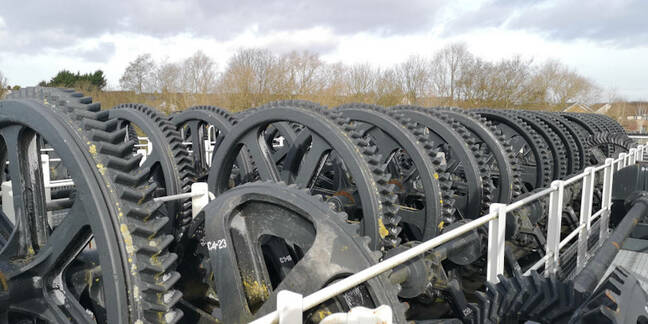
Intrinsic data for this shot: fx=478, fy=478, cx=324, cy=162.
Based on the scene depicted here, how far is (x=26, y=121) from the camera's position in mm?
2256

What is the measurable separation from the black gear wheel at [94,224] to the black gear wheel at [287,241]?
352 millimetres

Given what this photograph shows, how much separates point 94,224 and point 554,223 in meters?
3.45

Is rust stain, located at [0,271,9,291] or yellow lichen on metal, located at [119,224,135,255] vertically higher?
yellow lichen on metal, located at [119,224,135,255]

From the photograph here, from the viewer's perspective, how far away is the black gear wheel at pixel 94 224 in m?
1.99

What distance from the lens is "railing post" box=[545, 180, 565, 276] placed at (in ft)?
12.8

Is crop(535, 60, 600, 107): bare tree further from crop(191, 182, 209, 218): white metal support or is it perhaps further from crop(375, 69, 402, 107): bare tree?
crop(191, 182, 209, 218): white metal support

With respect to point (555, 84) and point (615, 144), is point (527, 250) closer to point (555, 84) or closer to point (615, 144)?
point (615, 144)

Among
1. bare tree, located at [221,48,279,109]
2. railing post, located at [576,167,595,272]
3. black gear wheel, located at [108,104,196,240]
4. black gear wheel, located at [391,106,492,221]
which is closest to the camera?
railing post, located at [576,167,595,272]

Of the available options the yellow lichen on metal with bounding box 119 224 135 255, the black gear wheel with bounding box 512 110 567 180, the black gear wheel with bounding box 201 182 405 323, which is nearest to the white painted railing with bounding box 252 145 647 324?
the black gear wheel with bounding box 201 182 405 323

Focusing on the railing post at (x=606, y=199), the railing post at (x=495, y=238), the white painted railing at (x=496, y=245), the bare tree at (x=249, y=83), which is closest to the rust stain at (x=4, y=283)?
the white painted railing at (x=496, y=245)

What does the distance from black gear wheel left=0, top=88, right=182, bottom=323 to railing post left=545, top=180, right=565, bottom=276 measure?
3.10 metres

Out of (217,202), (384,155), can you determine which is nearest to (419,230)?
(384,155)

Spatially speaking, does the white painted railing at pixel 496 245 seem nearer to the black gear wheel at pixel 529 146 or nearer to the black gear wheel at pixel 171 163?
the black gear wheel at pixel 529 146

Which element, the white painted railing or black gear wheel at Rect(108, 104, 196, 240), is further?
black gear wheel at Rect(108, 104, 196, 240)
